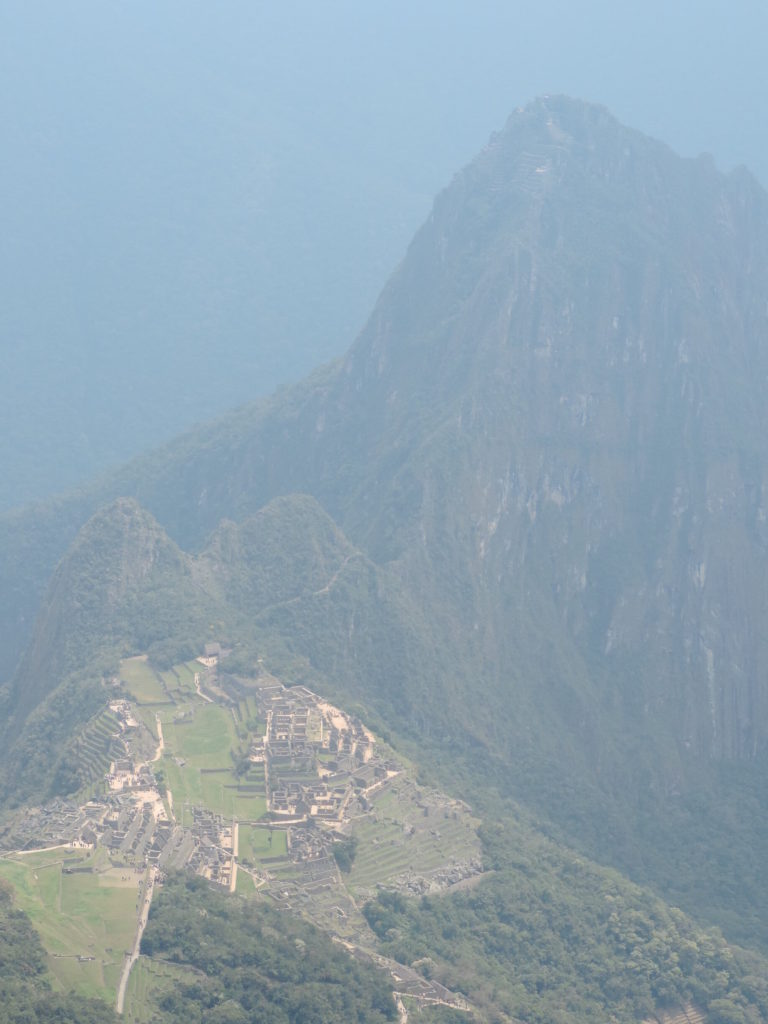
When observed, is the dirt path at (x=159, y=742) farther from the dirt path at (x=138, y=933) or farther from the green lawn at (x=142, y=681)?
the dirt path at (x=138, y=933)

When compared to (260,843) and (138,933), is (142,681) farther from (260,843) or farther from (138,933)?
(138,933)

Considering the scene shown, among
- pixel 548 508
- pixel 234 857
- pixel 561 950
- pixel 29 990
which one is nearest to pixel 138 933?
pixel 29 990

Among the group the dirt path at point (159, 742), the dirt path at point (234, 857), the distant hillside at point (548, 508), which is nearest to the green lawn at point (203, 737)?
the dirt path at point (159, 742)

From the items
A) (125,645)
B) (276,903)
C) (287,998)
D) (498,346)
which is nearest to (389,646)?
(125,645)

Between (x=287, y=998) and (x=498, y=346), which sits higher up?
(x=498, y=346)

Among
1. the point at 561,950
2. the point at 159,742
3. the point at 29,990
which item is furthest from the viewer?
the point at 159,742

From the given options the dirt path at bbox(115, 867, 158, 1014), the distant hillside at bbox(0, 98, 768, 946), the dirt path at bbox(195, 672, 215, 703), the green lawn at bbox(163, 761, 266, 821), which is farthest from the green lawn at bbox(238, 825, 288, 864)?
the distant hillside at bbox(0, 98, 768, 946)

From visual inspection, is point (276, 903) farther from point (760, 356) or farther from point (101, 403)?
point (101, 403)
